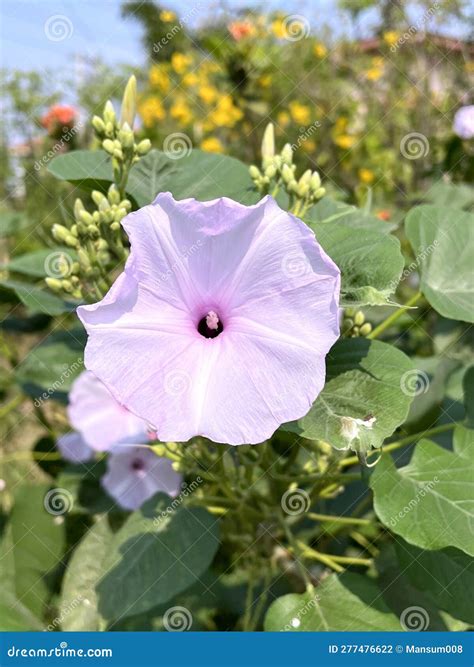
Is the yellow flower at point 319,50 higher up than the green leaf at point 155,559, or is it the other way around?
the yellow flower at point 319,50

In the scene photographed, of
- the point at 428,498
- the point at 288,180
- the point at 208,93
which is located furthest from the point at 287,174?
the point at 208,93

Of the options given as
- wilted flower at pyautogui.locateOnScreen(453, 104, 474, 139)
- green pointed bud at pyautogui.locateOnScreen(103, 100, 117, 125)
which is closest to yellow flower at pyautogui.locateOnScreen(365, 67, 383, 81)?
wilted flower at pyautogui.locateOnScreen(453, 104, 474, 139)

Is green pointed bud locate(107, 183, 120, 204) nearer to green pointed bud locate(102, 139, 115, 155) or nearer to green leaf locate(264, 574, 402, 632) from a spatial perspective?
green pointed bud locate(102, 139, 115, 155)

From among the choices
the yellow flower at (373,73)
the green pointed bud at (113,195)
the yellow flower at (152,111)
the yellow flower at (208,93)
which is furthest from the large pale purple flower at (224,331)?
the yellow flower at (152,111)

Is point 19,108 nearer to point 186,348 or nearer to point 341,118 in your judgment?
point 341,118

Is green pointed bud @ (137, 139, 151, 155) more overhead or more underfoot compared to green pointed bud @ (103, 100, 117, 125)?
more underfoot

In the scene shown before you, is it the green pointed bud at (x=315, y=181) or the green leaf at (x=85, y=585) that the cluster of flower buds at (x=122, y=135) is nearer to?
the green pointed bud at (x=315, y=181)
